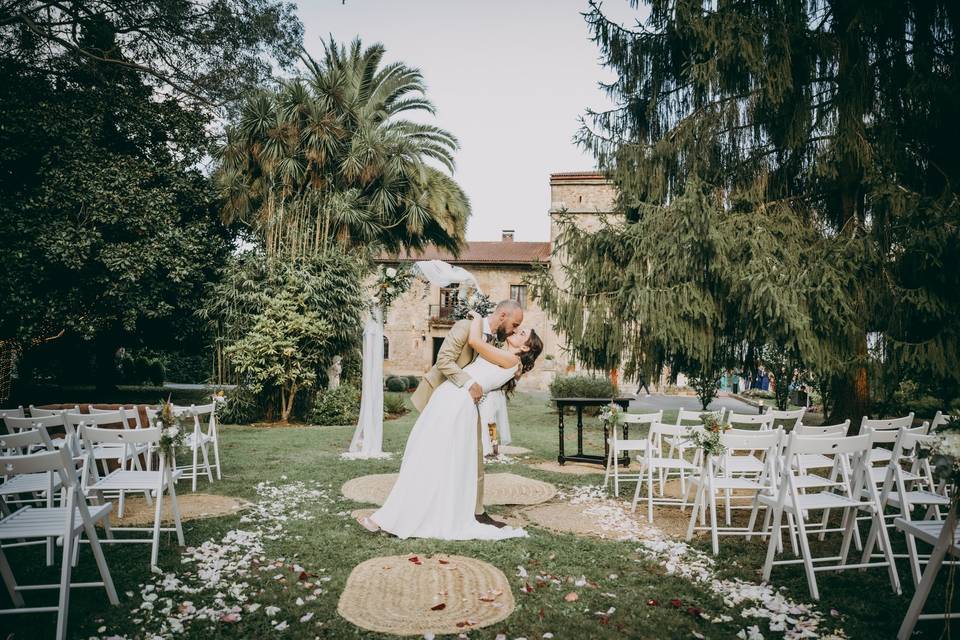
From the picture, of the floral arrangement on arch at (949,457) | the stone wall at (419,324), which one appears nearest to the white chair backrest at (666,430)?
the floral arrangement on arch at (949,457)

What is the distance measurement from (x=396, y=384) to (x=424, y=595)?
2322cm

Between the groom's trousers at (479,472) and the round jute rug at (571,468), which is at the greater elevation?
the groom's trousers at (479,472)

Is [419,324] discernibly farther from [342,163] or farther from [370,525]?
[370,525]

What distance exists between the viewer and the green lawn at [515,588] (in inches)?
118

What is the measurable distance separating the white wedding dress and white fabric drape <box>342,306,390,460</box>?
3812 millimetres

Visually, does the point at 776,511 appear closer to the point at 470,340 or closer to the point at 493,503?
the point at 470,340

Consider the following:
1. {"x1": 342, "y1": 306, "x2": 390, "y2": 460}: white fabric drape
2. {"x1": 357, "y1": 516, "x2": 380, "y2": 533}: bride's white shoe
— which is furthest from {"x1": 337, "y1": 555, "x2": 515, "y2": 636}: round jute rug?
{"x1": 342, "y1": 306, "x2": 390, "y2": 460}: white fabric drape

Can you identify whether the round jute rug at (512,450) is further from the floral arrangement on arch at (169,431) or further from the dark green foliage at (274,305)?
the floral arrangement on arch at (169,431)

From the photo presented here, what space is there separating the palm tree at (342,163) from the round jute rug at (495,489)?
28.1ft

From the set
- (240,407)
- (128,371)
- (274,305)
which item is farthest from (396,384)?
(274,305)

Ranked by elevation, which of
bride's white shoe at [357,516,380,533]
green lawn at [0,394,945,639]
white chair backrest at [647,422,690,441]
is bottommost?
green lawn at [0,394,945,639]

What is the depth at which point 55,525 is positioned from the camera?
10.1ft

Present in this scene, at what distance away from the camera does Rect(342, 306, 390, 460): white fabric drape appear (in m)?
8.32

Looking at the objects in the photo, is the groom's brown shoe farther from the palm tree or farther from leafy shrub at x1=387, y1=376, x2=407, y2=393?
leafy shrub at x1=387, y1=376, x2=407, y2=393
